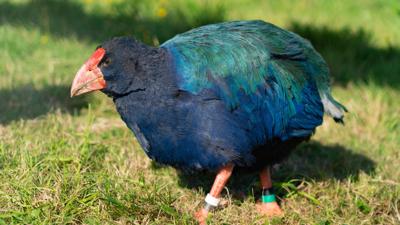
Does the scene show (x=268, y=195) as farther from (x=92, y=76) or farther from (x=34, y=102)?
(x=34, y=102)

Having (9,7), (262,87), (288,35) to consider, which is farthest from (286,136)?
(9,7)

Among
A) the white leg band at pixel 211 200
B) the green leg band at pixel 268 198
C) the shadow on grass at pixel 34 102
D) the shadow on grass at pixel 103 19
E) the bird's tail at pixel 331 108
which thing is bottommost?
the green leg band at pixel 268 198

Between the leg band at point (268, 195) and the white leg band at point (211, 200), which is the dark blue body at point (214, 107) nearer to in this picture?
the white leg band at point (211, 200)

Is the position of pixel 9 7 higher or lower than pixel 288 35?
lower

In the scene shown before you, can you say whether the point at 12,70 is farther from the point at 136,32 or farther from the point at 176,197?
the point at 176,197

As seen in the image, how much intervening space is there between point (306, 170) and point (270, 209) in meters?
0.67

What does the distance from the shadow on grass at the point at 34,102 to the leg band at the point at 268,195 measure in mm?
1587

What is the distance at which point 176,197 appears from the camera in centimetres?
342

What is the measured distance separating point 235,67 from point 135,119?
0.54 metres

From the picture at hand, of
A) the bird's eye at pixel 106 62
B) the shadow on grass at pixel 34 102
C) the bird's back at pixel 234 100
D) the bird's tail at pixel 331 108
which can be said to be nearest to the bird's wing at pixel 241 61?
the bird's back at pixel 234 100

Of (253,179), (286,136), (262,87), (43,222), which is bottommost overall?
(253,179)

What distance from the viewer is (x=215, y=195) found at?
10.8ft

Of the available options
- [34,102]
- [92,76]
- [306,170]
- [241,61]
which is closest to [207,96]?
[241,61]

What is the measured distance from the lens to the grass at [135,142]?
3.14 m
